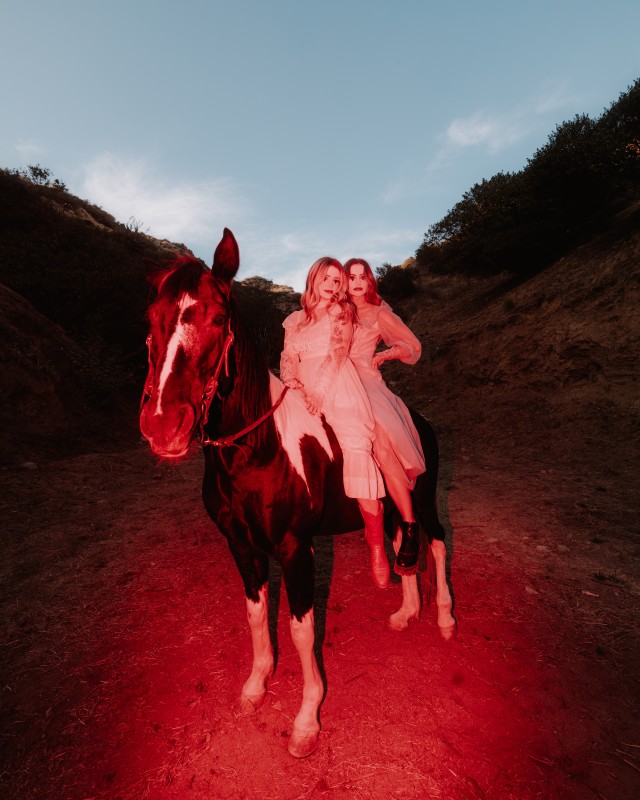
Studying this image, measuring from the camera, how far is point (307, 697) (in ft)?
9.30

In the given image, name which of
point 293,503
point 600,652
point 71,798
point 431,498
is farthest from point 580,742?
point 71,798

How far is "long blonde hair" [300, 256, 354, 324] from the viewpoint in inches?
125

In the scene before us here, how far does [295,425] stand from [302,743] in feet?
6.70

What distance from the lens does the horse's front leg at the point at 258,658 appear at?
9.80 ft

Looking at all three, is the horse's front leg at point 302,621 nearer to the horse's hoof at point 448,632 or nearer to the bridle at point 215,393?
the bridle at point 215,393

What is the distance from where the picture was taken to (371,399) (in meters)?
3.26

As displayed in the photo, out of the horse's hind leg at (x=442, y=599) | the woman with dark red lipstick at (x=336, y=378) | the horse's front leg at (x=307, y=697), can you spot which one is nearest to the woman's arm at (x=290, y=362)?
the woman with dark red lipstick at (x=336, y=378)

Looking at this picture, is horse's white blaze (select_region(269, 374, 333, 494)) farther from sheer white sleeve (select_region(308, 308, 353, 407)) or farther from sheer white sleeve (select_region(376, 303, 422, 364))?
sheer white sleeve (select_region(376, 303, 422, 364))

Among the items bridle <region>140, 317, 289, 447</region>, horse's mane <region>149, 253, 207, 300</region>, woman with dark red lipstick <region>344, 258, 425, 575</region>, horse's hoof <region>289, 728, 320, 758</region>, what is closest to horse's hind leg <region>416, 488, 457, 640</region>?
woman with dark red lipstick <region>344, 258, 425, 575</region>

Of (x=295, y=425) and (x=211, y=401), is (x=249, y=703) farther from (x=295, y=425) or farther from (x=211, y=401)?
(x=211, y=401)

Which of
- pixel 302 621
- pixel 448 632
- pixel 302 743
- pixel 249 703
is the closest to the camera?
pixel 302 743

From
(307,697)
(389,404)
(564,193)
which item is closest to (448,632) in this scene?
(307,697)

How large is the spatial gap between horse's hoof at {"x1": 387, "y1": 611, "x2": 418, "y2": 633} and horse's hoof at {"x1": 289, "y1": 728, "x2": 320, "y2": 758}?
1.31 metres

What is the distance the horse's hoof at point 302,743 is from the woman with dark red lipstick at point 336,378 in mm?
1071
